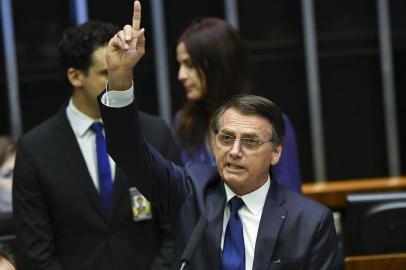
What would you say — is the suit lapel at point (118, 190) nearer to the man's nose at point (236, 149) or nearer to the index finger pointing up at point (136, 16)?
the man's nose at point (236, 149)

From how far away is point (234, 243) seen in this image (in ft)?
7.54

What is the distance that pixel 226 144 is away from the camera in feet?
7.57

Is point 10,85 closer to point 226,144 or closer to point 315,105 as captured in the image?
point 315,105

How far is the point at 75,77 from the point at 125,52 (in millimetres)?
887

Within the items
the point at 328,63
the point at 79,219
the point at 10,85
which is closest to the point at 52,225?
the point at 79,219

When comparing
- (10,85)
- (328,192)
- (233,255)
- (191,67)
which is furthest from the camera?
(10,85)

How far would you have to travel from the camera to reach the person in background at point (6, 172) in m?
3.79

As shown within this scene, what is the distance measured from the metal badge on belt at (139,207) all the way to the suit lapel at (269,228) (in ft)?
2.03

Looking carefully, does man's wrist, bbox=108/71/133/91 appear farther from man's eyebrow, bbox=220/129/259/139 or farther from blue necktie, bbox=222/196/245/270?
blue necktie, bbox=222/196/245/270

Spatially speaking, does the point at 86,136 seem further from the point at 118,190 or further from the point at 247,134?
the point at 247,134

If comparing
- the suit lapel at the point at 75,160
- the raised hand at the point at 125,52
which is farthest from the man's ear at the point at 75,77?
the raised hand at the point at 125,52

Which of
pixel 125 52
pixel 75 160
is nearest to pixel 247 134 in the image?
pixel 125 52

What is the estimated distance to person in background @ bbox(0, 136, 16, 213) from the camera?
379cm

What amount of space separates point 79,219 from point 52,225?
113 millimetres
